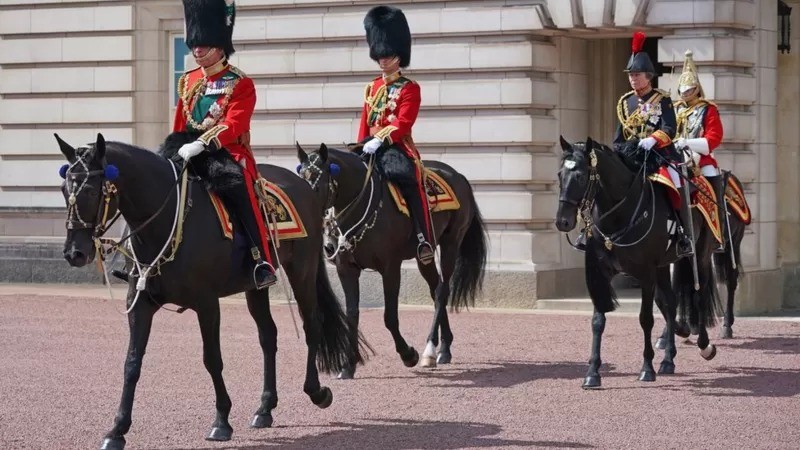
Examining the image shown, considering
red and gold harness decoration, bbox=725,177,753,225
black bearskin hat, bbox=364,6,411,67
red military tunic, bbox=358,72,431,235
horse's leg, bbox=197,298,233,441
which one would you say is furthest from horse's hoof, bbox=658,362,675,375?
horse's leg, bbox=197,298,233,441

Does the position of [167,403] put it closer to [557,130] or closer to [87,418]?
[87,418]

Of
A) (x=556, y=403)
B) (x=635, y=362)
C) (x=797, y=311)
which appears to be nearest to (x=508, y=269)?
(x=797, y=311)

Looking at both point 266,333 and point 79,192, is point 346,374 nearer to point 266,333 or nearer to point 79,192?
point 266,333

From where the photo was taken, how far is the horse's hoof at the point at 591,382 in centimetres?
1148

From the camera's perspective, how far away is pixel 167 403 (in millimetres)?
10680

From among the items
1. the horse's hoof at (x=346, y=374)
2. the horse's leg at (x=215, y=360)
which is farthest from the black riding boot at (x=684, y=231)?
the horse's leg at (x=215, y=360)

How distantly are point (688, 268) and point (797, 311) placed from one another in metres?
4.36

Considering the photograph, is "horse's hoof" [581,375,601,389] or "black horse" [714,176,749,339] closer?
"horse's hoof" [581,375,601,389]

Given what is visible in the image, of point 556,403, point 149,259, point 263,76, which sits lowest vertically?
point 556,403

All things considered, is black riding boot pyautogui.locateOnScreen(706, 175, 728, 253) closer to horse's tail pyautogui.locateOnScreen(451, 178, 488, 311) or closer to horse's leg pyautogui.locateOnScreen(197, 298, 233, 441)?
horse's tail pyautogui.locateOnScreen(451, 178, 488, 311)

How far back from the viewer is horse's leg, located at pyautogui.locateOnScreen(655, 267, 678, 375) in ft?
41.0

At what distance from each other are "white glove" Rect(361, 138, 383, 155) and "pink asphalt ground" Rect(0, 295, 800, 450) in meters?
1.67

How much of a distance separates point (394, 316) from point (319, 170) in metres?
1.41

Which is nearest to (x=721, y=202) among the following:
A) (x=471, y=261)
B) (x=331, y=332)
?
(x=471, y=261)
